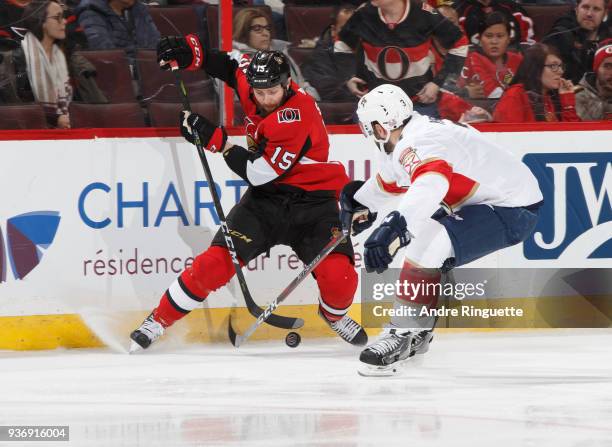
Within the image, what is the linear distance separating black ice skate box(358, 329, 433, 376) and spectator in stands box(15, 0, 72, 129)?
5.02ft

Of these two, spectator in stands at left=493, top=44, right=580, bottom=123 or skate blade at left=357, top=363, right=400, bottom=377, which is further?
spectator in stands at left=493, top=44, right=580, bottom=123

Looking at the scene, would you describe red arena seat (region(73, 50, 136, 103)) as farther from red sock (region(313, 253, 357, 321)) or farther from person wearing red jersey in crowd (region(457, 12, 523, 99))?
person wearing red jersey in crowd (region(457, 12, 523, 99))

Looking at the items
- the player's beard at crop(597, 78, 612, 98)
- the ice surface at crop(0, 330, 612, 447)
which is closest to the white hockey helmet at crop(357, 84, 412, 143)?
the ice surface at crop(0, 330, 612, 447)

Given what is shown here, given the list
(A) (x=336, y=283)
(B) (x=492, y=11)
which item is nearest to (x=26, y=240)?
(A) (x=336, y=283)

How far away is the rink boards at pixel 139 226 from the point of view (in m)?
4.49

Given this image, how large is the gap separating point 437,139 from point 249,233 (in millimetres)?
925

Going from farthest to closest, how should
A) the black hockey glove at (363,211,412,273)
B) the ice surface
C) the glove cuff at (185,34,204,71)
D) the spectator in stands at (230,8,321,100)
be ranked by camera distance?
the spectator in stands at (230,8,321,100)
the glove cuff at (185,34,204,71)
the black hockey glove at (363,211,412,273)
the ice surface

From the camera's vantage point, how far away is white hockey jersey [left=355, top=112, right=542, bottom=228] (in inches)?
146

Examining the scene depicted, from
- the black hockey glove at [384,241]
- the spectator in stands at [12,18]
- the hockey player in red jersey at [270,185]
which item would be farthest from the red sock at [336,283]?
the spectator in stands at [12,18]

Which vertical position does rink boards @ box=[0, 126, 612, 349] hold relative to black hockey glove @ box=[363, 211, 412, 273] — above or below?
below

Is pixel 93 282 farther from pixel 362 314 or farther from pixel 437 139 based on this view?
pixel 437 139

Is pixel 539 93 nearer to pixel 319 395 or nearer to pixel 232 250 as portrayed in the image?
pixel 232 250

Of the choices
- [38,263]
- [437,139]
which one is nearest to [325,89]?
[437,139]

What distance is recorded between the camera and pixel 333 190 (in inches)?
180
